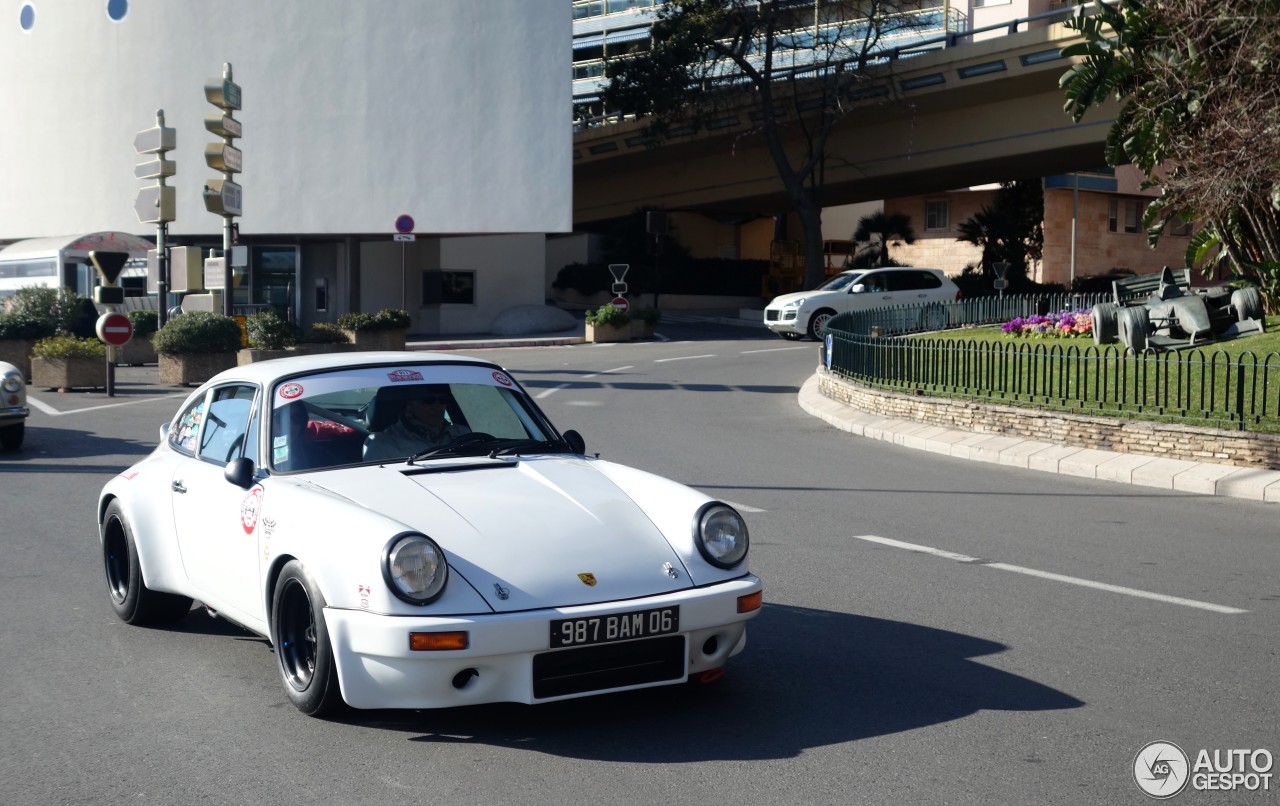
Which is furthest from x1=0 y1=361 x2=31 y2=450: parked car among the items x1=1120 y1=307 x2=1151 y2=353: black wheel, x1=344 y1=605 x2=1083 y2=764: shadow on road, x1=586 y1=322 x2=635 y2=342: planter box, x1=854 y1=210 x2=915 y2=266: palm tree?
x1=854 y1=210 x2=915 y2=266: palm tree

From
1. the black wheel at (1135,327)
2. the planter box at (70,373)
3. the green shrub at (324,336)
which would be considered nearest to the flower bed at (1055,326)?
the black wheel at (1135,327)

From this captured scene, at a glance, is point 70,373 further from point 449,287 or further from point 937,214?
point 937,214

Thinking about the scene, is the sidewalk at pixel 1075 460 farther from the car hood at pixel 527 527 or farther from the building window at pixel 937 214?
the building window at pixel 937 214

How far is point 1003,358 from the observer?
16.0 m

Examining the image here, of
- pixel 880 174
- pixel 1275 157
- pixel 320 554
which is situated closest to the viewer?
pixel 320 554

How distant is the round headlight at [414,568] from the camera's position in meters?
4.88

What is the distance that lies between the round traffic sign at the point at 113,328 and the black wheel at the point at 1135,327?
14.9m

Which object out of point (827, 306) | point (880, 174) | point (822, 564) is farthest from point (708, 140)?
point (822, 564)

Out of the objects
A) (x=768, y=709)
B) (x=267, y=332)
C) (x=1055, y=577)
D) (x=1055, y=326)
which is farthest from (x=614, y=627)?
(x=267, y=332)

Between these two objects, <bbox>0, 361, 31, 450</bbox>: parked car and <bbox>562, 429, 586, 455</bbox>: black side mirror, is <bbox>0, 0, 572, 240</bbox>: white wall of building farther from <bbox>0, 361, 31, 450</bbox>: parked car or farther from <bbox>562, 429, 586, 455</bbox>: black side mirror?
<bbox>562, 429, 586, 455</bbox>: black side mirror

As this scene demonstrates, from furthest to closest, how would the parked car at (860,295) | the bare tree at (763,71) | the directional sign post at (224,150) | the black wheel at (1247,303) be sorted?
1. the bare tree at (763,71)
2. the parked car at (860,295)
3. the directional sign post at (224,150)
4. the black wheel at (1247,303)

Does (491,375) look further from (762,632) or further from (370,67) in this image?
(370,67)

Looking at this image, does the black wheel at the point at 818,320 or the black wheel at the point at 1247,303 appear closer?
the black wheel at the point at 1247,303

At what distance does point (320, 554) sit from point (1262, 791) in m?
3.50
